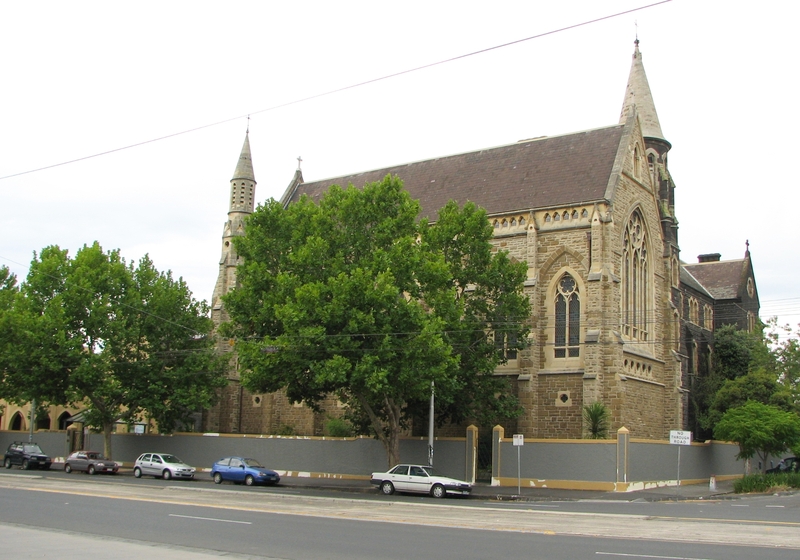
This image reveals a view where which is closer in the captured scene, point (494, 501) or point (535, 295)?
point (494, 501)

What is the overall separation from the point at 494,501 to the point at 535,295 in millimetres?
11107

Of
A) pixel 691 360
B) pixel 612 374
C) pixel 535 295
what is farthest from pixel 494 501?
pixel 691 360

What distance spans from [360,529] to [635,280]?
81.1 ft

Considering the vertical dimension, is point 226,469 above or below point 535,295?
below

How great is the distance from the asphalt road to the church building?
9793 millimetres

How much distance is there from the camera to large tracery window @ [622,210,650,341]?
3541 centimetres

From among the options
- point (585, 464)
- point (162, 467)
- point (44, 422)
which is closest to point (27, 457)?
point (162, 467)

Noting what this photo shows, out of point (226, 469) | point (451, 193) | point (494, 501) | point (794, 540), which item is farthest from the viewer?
point (451, 193)

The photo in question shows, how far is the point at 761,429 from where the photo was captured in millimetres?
31422

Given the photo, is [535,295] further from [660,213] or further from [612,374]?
[660,213]

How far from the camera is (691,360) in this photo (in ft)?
144

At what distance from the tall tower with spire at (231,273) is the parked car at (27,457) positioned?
7.82 m

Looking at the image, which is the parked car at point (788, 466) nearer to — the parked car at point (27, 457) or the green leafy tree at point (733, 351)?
the green leafy tree at point (733, 351)

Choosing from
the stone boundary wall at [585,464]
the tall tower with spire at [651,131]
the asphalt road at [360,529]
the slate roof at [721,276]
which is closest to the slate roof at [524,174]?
the tall tower with spire at [651,131]
